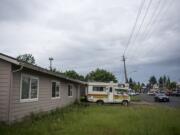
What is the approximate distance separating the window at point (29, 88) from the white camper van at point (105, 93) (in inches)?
591

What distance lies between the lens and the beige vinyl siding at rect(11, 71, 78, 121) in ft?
41.9

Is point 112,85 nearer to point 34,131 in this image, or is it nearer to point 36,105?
point 36,105

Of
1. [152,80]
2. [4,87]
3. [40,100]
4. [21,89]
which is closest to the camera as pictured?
[4,87]

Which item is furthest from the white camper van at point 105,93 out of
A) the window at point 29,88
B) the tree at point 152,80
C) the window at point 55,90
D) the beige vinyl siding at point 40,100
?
the tree at point 152,80

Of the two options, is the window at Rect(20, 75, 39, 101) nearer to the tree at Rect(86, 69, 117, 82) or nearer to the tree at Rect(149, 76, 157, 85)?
the tree at Rect(86, 69, 117, 82)

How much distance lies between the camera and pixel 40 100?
655 inches

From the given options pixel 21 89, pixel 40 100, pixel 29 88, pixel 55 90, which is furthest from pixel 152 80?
pixel 21 89

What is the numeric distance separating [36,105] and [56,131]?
497 centimetres

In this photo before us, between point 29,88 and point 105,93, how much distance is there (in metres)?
16.9

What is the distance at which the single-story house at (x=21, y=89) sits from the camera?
12125 mm

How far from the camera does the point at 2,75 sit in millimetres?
12367

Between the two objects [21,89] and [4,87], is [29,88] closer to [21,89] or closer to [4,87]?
[21,89]

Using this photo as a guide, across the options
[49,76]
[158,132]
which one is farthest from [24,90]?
[158,132]

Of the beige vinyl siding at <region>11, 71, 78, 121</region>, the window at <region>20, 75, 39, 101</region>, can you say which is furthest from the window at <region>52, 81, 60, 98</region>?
the window at <region>20, 75, 39, 101</region>
